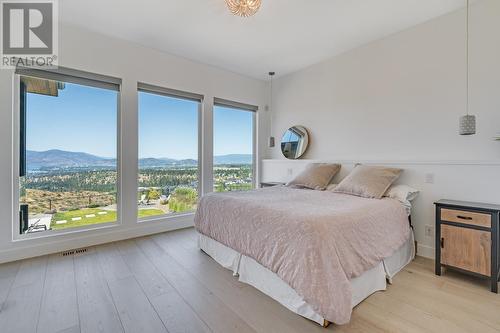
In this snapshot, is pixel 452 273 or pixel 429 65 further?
pixel 429 65

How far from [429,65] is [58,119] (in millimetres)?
4627

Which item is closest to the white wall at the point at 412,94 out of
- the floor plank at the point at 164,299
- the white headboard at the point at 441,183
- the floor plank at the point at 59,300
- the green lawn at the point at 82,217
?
the white headboard at the point at 441,183

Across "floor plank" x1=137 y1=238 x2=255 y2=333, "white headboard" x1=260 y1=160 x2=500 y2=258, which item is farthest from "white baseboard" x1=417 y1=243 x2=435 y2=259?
"floor plank" x1=137 y1=238 x2=255 y2=333

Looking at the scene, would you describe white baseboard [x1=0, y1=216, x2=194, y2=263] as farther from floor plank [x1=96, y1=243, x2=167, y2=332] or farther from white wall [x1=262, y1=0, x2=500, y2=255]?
white wall [x1=262, y1=0, x2=500, y2=255]

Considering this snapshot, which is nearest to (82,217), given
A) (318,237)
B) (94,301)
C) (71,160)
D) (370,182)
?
(71,160)

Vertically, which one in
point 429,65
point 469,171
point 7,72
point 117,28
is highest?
point 117,28

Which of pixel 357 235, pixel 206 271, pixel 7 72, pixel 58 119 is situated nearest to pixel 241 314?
pixel 206 271

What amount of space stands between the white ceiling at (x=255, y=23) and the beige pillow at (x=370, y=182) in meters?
1.78

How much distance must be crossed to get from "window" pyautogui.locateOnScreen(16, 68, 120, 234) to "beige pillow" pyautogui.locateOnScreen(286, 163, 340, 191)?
106 inches

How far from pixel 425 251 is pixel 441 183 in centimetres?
81

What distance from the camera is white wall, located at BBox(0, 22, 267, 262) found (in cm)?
256

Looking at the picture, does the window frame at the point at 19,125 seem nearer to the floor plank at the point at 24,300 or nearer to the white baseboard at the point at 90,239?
the white baseboard at the point at 90,239

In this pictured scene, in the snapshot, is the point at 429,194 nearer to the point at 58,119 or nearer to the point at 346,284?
the point at 346,284

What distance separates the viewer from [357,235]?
1.77 metres
